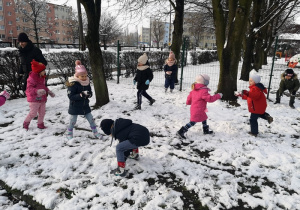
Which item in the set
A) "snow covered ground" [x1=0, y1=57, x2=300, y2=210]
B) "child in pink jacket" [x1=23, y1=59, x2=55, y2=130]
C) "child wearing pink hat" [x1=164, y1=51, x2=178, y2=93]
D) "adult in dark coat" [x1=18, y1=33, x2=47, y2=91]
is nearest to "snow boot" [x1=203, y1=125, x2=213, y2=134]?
"snow covered ground" [x1=0, y1=57, x2=300, y2=210]

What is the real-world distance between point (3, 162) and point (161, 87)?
6.49 m

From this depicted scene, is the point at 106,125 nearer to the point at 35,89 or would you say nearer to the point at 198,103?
the point at 198,103

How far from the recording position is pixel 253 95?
162 inches

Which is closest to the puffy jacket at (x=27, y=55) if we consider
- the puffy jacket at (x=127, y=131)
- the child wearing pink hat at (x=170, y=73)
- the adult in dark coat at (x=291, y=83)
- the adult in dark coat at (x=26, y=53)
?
the adult in dark coat at (x=26, y=53)

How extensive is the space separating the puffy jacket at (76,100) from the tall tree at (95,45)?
1.90m

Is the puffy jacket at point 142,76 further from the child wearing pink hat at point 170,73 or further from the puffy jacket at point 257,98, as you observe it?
the puffy jacket at point 257,98

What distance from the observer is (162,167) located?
326cm

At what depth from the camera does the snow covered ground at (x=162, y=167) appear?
2580mm

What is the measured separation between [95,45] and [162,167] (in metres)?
3.82

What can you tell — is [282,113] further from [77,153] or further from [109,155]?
[77,153]

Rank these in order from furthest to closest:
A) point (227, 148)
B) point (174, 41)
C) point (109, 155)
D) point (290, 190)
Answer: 1. point (174, 41)
2. point (227, 148)
3. point (109, 155)
4. point (290, 190)

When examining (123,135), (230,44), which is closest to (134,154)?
(123,135)

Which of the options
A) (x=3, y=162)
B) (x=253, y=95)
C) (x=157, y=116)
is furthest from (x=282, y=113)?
(x=3, y=162)

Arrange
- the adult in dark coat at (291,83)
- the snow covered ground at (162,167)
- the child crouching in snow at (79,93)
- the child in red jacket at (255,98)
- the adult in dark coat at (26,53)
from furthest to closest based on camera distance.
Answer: the adult in dark coat at (291,83)
the adult in dark coat at (26,53)
the child in red jacket at (255,98)
the child crouching in snow at (79,93)
the snow covered ground at (162,167)
